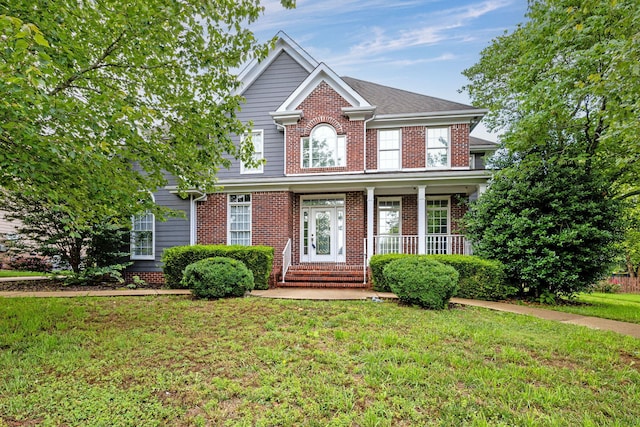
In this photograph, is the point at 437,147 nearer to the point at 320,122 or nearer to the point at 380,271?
the point at 320,122

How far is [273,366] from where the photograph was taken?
361 centimetres

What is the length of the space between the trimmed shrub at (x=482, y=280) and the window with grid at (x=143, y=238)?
10392 millimetres

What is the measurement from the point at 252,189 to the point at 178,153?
5073 mm

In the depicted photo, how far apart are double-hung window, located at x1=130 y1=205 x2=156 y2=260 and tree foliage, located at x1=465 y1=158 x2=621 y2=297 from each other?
37.7 feet

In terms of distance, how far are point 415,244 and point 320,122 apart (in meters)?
5.57

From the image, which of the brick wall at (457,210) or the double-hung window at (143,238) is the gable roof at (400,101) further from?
the double-hung window at (143,238)

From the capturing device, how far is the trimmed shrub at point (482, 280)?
8164 mm

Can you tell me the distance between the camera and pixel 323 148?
1138 centimetres

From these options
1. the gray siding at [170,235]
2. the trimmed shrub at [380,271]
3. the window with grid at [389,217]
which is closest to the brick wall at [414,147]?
the window with grid at [389,217]

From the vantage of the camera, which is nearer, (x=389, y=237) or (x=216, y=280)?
(x=216, y=280)

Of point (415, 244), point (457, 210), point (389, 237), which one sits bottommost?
point (415, 244)

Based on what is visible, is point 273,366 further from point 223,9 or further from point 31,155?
point 223,9

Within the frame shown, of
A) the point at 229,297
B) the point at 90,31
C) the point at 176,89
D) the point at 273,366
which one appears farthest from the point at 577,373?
the point at 90,31

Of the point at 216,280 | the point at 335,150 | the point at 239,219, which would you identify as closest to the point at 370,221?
the point at 335,150
